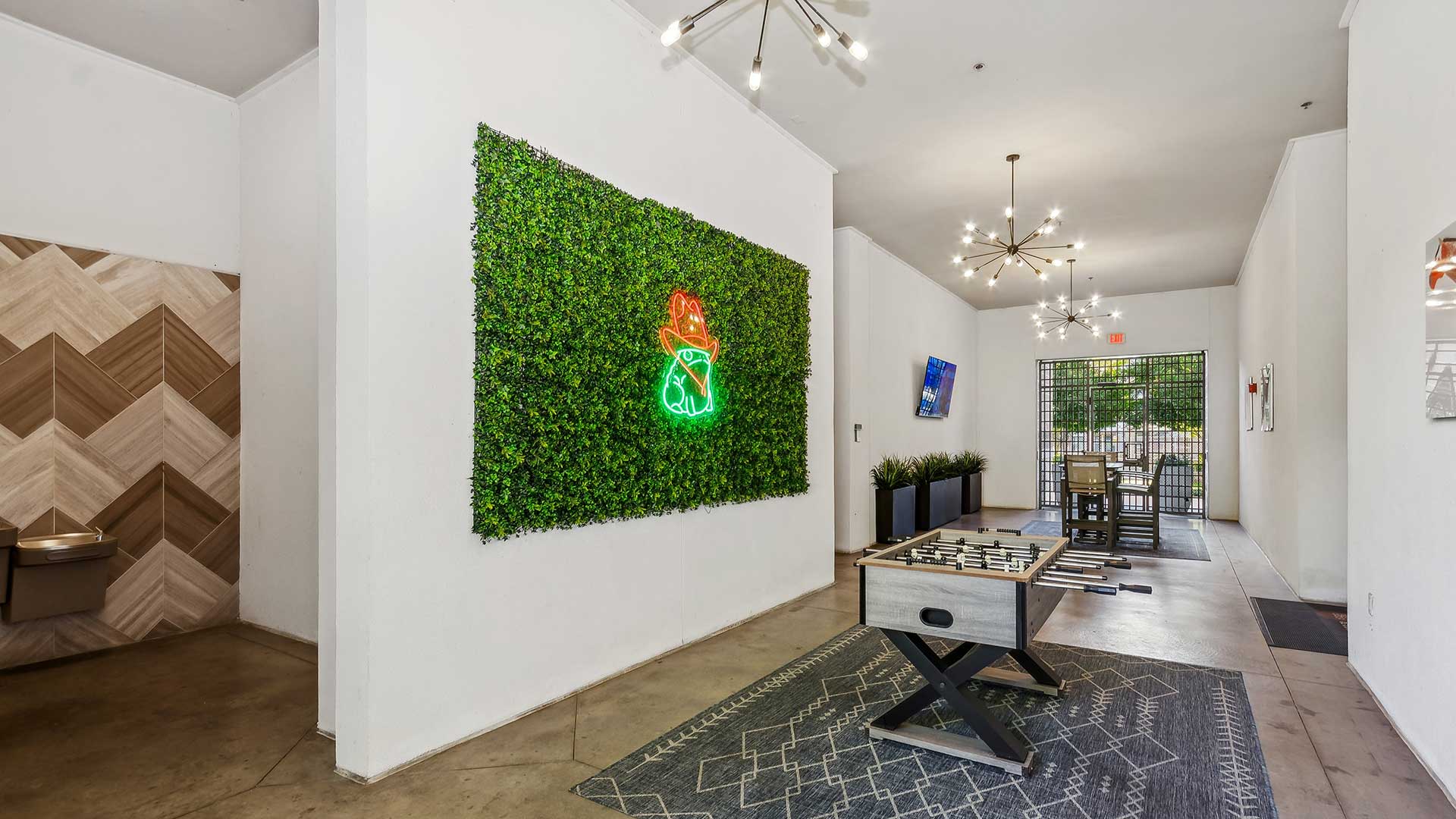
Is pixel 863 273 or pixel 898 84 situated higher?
pixel 898 84

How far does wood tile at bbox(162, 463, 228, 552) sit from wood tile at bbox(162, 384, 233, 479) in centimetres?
7

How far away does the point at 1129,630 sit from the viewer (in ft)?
15.3

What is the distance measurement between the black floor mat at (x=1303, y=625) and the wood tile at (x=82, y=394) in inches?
291

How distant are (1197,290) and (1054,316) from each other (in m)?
2.05

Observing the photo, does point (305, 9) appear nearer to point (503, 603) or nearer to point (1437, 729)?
point (503, 603)

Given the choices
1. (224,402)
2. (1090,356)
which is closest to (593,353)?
(224,402)

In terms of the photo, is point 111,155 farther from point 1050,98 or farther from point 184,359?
point 1050,98

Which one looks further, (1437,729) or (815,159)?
(815,159)

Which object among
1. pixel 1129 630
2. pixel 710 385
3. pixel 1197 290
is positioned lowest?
pixel 1129 630

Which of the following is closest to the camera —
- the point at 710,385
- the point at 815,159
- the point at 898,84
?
the point at 710,385

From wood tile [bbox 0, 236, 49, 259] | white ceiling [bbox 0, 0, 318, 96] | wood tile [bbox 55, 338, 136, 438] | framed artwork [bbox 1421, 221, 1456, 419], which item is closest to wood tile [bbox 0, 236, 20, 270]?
wood tile [bbox 0, 236, 49, 259]

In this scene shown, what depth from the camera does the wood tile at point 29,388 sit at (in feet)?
13.0

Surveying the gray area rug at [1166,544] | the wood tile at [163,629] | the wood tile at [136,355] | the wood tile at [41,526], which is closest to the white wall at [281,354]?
the wood tile at [163,629]

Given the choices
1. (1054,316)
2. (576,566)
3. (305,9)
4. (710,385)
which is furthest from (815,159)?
(1054,316)
